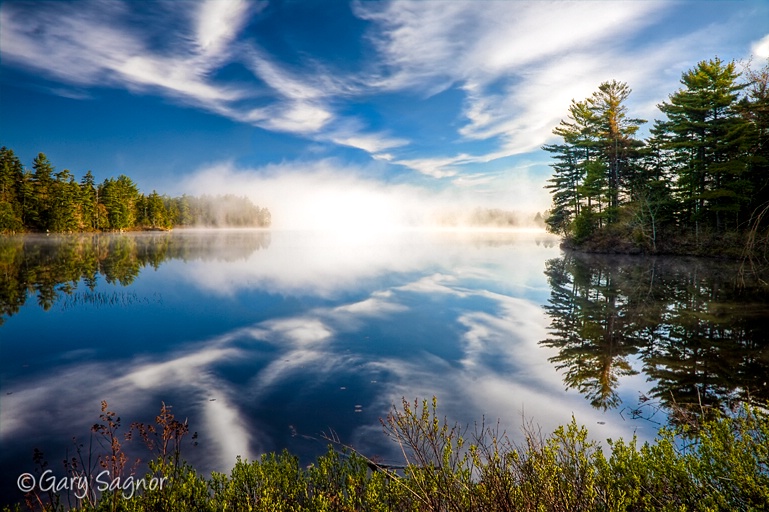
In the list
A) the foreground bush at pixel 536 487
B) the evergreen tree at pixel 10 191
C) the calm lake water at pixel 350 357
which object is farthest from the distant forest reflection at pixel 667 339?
the evergreen tree at pixel 10 191

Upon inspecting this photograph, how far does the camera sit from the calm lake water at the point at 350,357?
26.5 ft

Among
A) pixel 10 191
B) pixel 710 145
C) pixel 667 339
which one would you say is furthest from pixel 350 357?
pixel 10 191

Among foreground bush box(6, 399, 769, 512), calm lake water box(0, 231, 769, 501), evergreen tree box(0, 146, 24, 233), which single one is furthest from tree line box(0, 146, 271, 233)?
foreground bush box(6, 399, 769, 512)

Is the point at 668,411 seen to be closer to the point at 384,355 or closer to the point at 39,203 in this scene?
the point at 384,355

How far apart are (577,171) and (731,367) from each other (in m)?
51.9

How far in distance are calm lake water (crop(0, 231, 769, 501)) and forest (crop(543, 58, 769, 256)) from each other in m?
19.9

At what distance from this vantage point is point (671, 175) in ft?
153

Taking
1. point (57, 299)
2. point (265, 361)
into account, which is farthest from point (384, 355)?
point (57, 299)

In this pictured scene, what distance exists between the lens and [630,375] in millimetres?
10367

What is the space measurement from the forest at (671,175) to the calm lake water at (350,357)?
782 inches

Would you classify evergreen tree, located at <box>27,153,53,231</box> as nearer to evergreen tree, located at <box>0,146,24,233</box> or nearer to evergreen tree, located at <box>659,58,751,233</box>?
evergreen tree, located at <box>0,146,24,233</box>

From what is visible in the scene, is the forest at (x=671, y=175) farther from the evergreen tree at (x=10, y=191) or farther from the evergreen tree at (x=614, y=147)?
the evergreen tree at (x=10, y=191)

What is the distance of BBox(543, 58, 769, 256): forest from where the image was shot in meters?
37.4

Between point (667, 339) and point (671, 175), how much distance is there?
4440 centimetres
